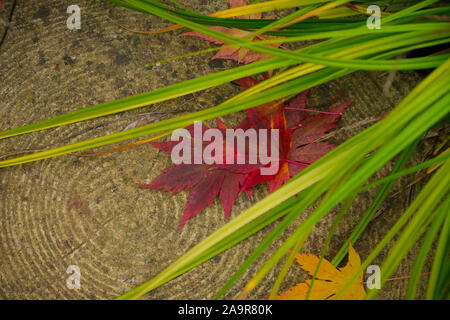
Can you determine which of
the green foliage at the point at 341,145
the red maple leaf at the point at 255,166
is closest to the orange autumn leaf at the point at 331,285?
the green foliage at the point at 341,145

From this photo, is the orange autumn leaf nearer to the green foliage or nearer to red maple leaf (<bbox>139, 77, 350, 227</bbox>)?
the green foliage

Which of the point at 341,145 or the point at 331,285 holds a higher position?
the point at 341,145

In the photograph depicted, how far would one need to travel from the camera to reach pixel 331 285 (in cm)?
68

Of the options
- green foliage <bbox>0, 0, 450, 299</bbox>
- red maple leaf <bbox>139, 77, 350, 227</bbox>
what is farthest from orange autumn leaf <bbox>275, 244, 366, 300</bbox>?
red maple leaf <bbox>139, 77, 350, 227</bbox>

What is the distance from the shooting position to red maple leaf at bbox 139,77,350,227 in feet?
2.29

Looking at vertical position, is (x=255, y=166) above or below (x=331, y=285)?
above

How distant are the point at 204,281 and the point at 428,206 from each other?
1.32 feet

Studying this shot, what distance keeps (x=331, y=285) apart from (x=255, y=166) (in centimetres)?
24

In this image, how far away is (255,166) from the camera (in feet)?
2.27

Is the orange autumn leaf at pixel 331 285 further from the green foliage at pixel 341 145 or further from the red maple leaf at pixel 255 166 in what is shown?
the red maple leaf at pixel 255 166

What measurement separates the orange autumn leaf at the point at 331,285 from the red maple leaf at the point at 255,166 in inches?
6.8

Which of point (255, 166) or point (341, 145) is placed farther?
point (255, 166)
